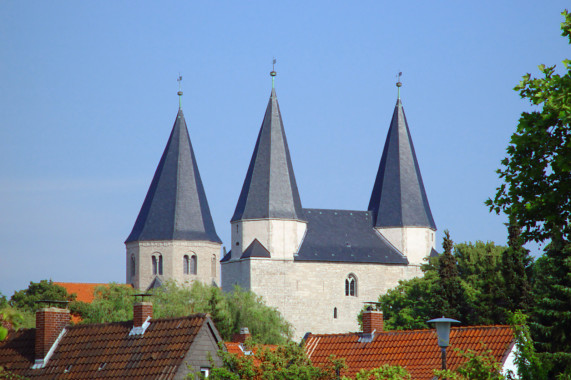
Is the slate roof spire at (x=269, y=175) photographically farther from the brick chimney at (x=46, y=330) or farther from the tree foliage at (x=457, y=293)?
the brick chimney at (x=46, y=330)

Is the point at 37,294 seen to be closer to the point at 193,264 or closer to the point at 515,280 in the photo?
the point at 193,264

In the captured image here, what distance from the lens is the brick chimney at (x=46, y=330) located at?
89.0ft

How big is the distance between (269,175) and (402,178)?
9.73 metres

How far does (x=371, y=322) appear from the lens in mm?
28391

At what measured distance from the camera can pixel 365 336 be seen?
28.3 m

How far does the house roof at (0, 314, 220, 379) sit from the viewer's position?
24656 millimetres

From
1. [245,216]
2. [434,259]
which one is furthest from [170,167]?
[434,259]

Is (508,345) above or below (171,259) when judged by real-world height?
below

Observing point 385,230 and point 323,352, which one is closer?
point 323,352

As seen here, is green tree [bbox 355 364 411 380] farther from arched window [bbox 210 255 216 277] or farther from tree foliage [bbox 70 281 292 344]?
arched window [bbox 210 255 216 277]

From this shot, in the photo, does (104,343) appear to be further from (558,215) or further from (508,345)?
(558,215)

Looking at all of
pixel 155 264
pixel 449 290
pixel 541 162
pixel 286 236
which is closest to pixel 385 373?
pixel 541 162

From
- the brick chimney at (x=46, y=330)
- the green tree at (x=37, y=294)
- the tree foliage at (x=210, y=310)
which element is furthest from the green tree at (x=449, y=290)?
the green tree at (x=37, y=294)

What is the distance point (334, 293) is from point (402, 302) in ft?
51.7
